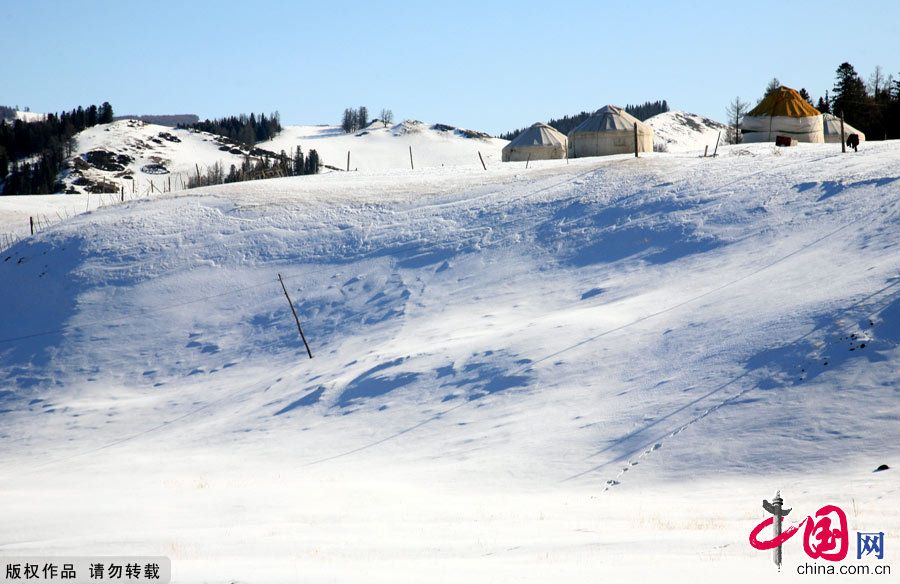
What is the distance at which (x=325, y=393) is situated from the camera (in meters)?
28.2

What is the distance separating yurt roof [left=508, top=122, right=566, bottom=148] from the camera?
64.8 metres

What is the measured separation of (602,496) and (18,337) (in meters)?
27.1

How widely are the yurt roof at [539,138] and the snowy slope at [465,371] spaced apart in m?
18.5

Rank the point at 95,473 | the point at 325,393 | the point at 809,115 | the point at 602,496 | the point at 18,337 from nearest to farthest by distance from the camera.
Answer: the point at 602,496 < the point at 95,473 < the point at 325,393 < the point at 18,337 < the point at 809,115

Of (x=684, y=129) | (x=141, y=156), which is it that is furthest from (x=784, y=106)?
(x=141, y=156)

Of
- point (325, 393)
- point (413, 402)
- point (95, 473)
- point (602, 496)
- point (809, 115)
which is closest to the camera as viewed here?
point (602, 496)

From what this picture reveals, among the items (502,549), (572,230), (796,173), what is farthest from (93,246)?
(502,549)

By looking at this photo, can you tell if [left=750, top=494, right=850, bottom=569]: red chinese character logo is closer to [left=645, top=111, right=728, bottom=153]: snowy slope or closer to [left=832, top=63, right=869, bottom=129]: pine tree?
[left=832, top=63, right=869, bottom=129]: pine tree

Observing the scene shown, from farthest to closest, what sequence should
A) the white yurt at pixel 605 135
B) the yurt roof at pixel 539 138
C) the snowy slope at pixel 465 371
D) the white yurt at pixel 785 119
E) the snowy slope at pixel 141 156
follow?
the snowy slope at pixel 141 156 < the yurt roof at pixel 539 138 < the white yurt at pixel 785 119 < the white yurt at pixel 605 135 < the snowy slope at pixel 465 371

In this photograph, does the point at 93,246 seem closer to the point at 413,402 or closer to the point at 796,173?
the point at 413,402

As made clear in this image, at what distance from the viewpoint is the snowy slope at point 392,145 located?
454 ft

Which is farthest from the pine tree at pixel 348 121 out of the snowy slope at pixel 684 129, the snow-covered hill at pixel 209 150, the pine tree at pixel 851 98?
the pine tree at pixel 851 98

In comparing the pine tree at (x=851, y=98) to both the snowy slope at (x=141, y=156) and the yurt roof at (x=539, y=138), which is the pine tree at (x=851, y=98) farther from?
the snowy slope at (x=141, y=156)

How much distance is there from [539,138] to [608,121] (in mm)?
6378
